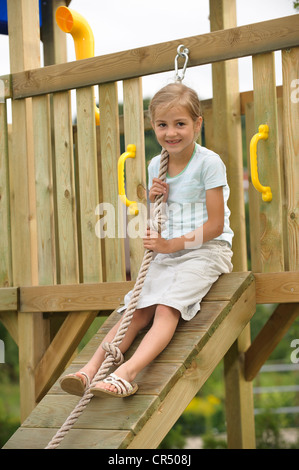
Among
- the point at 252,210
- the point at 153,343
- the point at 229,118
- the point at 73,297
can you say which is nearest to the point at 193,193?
the point at 153,343

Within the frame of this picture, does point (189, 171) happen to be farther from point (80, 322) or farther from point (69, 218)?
point (80, 322)

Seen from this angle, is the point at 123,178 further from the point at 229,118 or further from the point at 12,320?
the point at 12,320

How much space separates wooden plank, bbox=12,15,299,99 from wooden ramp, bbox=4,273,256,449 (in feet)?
3.06

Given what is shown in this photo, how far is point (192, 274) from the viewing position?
260 cm

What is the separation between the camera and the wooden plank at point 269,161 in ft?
9.36

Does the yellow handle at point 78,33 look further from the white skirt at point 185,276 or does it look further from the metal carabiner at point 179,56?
the white skirt at point 185,276

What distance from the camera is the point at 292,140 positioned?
9.21 ft

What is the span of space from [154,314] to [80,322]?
863mm

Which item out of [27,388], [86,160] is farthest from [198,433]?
[86,160]

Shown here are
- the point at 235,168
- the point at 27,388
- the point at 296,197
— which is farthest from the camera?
the point at 27,388

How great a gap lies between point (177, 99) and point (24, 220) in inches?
50.7

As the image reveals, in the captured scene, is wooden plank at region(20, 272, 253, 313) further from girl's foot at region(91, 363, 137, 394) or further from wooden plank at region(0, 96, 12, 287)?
girl's foot at region(91, 363, 137, 394)

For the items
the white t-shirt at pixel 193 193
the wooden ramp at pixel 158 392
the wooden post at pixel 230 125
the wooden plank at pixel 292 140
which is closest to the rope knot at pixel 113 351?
the wooden ramp at pixel 158 392

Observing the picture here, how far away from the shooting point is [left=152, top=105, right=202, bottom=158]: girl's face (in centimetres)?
260
